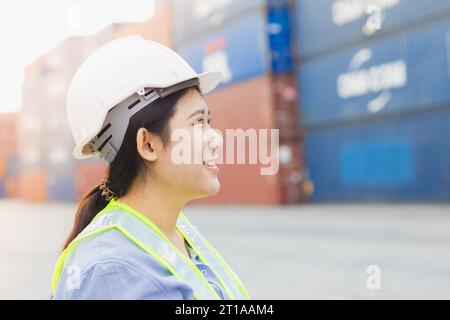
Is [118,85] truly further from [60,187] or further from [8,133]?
[8,133]

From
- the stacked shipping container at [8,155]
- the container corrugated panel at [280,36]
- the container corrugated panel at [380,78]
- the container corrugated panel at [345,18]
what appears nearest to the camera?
the container corrugated panel at [380,78]

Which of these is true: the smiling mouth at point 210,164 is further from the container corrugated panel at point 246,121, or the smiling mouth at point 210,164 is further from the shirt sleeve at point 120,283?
the container corrugated panel at point 246,121

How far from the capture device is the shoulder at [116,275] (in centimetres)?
88

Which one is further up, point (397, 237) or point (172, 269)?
point (397, 237)

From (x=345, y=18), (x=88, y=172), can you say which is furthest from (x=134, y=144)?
(x=88, y=172)

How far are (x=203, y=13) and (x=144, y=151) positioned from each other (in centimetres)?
2407

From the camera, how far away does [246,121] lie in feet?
70.5

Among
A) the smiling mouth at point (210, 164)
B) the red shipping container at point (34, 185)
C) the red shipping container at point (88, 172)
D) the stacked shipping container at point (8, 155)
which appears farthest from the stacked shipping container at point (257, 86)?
the stacked shipping container at point (8, 155)

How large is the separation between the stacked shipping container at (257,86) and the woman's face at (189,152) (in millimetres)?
19163

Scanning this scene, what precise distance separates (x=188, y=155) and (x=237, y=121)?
20.9 metres
